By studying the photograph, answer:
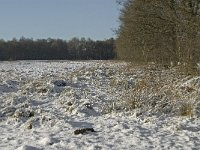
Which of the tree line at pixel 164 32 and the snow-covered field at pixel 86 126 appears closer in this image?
the snow-covered field at pixel 86 126

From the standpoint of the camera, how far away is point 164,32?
75.4 feet

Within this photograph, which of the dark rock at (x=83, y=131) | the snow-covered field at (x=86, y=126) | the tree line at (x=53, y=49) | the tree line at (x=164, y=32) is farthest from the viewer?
the tree line at (x=53, y=49)

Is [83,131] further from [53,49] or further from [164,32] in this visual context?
[53,49]

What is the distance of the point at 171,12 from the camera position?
18.2 metres

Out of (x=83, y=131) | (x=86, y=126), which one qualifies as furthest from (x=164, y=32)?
(x=83, y=131)

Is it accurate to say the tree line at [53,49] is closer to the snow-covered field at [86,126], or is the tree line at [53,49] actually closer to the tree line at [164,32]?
the tree line at [164,32]

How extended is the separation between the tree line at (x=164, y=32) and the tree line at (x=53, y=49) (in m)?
71.6

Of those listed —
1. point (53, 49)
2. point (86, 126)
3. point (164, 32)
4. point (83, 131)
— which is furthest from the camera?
point (53, 49)

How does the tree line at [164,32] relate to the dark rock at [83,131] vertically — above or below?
above

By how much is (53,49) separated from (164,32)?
94726mm

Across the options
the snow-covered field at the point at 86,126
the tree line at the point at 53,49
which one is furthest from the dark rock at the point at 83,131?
the tree line at the point at 53,49

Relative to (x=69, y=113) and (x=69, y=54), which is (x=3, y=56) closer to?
(x=69, y=54)

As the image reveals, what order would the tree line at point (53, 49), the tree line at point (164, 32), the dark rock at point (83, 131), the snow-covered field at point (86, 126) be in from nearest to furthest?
the snow-covered field at point (86, 126)
the dark rock at point (83, 131)
the tree line at point (164, 32)
the tree line at point (53, 49)

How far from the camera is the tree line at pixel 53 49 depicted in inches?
4220
